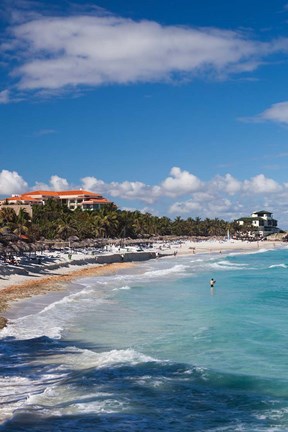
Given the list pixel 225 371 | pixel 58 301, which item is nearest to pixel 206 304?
pixel 58 301

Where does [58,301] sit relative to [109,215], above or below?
below

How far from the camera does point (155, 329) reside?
24688mm

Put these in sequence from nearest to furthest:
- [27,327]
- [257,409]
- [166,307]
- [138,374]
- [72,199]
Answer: [257,409], [138,374], [27,327], [166,307], [72,199]

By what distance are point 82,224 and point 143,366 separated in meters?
78.0

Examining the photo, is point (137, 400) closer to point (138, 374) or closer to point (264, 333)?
point (138, 374)

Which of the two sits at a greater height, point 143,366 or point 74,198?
point 74,198

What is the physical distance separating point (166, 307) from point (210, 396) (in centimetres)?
1675

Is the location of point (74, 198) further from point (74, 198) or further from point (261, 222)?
point (261, 222)

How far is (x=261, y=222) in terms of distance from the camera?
185000mm

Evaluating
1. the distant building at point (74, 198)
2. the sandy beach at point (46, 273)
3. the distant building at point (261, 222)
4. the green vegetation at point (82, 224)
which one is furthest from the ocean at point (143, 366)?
the distant building at point (261, 222)

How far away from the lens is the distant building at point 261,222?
18362 centimetres

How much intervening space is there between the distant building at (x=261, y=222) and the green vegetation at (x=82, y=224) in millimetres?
34818

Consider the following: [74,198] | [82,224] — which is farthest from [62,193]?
[82,224]

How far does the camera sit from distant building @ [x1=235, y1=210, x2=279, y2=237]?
184m
